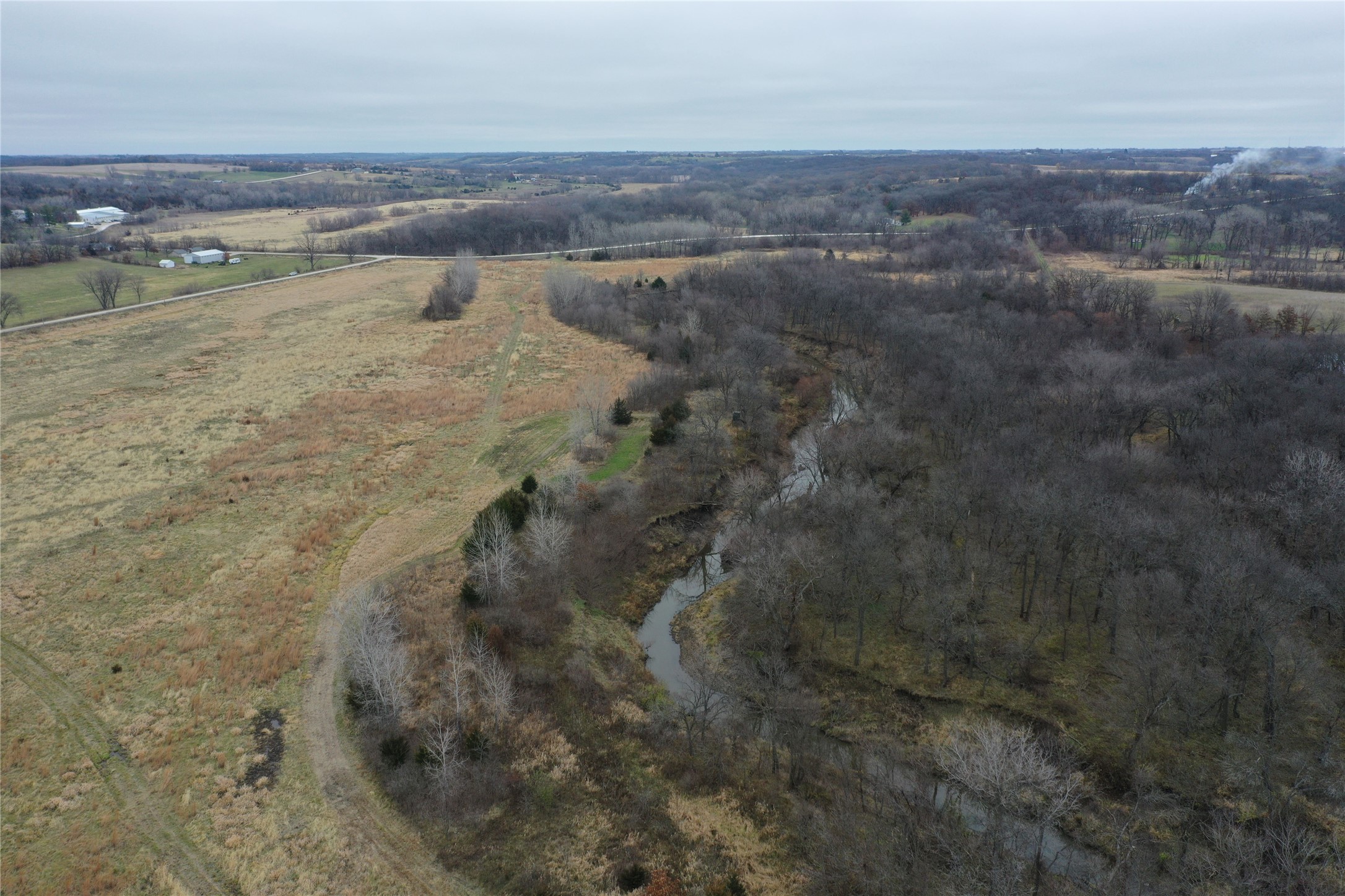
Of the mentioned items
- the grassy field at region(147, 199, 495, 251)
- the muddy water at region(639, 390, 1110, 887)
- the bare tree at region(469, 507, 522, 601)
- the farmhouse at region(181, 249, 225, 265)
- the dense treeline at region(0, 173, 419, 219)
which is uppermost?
the dense treeline at region(0, 173, 419, 219)

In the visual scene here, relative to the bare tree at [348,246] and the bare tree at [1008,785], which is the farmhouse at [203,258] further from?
the bare tree at [1008,785]

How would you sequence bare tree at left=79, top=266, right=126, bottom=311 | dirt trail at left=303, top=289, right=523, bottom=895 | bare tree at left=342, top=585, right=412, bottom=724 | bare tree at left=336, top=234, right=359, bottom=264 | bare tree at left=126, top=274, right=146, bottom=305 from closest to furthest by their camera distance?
1. dirt trail at left=303, top=289, right=523, bottom=895
2. bare tree at left=342, top=585, right=412, bottom=724
3. bare tree at left=79, top=266, right=126, bottom=311
4. bare tree at left=126, top=274, right=146, bottom=305
5. bare tree at left=336, top=234, right=359, bottom=264

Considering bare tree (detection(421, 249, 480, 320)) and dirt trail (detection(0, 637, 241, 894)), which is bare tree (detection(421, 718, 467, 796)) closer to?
dirt trail (detection(0, 637, 241, 894))

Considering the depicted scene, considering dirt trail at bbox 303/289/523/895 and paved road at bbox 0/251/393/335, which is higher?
paved road at bbox 0/251/393/335

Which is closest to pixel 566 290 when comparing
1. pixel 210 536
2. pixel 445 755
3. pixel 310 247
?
pixel 210 536

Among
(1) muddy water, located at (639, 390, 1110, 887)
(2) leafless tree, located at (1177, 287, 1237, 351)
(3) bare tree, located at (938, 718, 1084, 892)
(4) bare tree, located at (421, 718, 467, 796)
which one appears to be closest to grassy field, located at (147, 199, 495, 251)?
(1) muddy water, located at (639, 390, 1110, 887)

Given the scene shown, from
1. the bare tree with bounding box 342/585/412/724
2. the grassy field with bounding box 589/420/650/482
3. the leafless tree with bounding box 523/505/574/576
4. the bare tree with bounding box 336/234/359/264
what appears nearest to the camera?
the bare tree with bounding box 342/585/412/724
